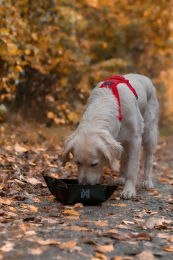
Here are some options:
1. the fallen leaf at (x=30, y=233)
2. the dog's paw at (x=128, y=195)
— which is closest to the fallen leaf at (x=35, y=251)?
the fallen leaf at (x=30, y=233)

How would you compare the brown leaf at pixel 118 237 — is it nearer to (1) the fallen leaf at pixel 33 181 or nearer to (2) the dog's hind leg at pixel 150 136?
(1) the fallen leaf at pixel 33 181

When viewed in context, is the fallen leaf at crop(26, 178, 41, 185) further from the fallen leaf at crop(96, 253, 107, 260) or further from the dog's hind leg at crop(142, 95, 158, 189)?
the fallen leaf at crop(96, 253, 107, 260)

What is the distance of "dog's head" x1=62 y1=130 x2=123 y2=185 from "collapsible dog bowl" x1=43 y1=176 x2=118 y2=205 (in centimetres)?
20

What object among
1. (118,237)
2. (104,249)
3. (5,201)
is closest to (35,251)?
(104,249)

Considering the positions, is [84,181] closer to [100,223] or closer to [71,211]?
[71,211]

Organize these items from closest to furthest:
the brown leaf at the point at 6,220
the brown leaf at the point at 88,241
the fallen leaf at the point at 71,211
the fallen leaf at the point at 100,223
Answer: the brown leaf at the point at 88,241 < the brown leaf at the point at 6,220 < the fallen leaf at the point at 100,223 < the fallen leaf at the point at 71,211

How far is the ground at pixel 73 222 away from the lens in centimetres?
251

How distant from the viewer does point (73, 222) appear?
10.5 feet

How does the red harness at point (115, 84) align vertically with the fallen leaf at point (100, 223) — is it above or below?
above

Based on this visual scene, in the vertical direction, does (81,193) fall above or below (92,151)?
below

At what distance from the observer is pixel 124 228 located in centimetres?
313

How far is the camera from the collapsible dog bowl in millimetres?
3686

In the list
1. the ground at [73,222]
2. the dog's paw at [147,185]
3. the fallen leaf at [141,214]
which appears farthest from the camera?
the dog's paw at [147,185]

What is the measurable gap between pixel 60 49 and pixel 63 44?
1.35 feet
